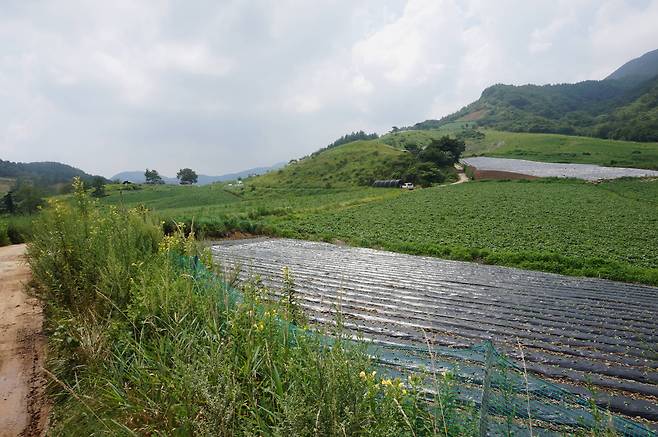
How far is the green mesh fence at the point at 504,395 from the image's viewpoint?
299 centimetres

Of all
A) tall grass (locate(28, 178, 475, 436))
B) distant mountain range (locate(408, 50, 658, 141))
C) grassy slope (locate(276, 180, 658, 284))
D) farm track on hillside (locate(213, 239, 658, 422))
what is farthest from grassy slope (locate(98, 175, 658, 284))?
distant mountain range (locate(408, 50, 658, 141))

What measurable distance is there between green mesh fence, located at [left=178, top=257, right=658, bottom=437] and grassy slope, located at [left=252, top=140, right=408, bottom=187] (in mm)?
63717

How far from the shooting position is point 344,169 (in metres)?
81.3

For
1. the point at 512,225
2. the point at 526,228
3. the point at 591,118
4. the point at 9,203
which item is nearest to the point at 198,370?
the point at 526,228

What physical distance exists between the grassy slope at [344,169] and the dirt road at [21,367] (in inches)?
2460

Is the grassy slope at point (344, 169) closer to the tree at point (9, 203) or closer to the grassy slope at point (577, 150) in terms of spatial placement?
the grassy slope at point (577, 150)

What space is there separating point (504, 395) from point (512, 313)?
5558mm

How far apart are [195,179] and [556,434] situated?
5797 inches

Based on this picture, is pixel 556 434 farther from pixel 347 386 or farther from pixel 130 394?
pixel 130 394

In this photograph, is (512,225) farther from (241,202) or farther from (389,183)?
(389,183)

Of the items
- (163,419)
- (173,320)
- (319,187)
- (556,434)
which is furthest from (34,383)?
(319,187)

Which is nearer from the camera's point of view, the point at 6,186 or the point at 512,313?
the point at 512,313

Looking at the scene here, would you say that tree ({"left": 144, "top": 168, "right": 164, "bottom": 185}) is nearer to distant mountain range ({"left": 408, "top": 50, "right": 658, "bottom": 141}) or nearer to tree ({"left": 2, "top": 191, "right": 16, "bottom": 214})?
tree ({"left": 2, "top": 191, "right": 16, "bottom": 214})

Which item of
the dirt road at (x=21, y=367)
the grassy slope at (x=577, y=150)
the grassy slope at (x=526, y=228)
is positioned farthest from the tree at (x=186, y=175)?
the dirt road at (x=21, y=367)
